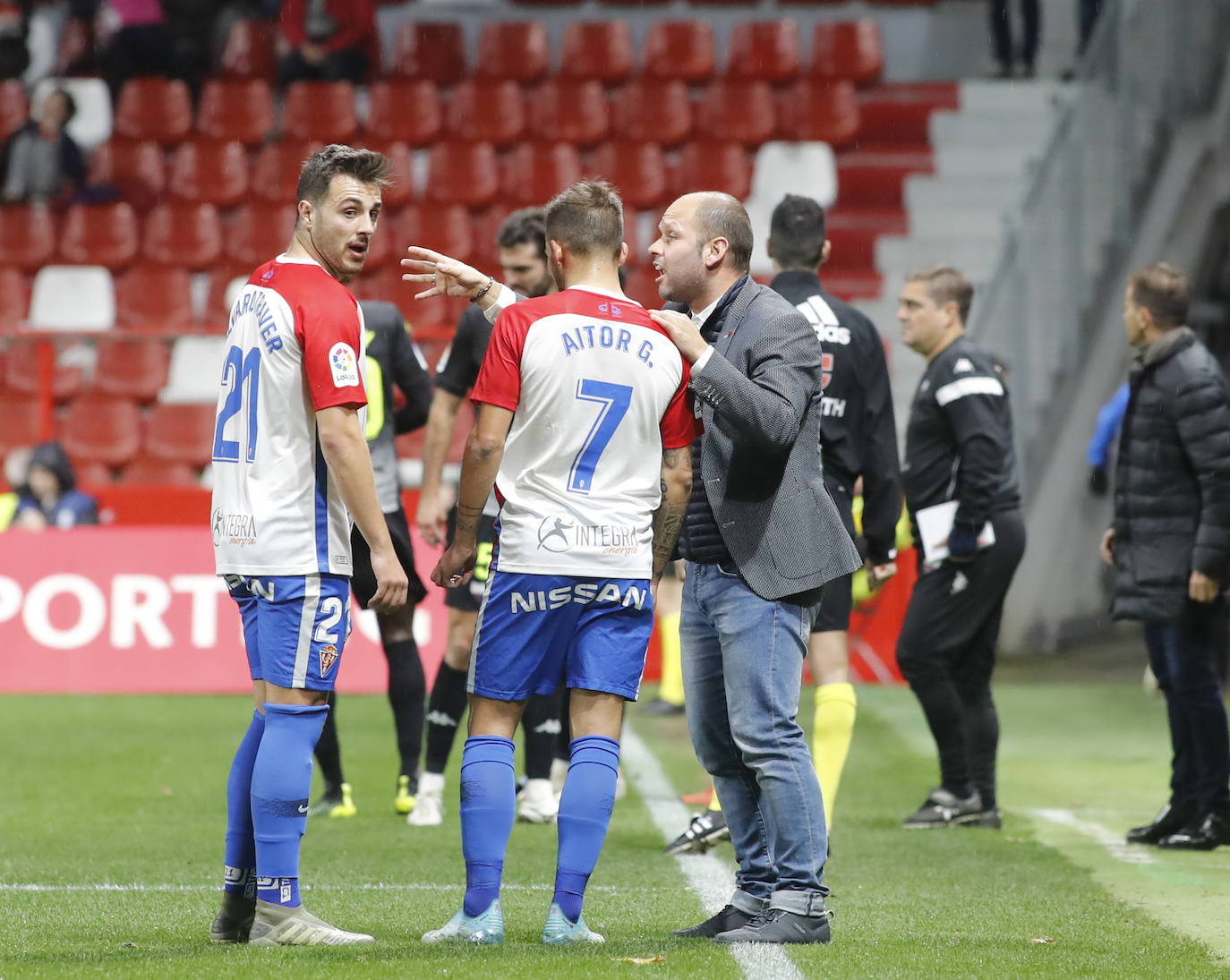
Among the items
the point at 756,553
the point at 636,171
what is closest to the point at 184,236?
the point at 636,171

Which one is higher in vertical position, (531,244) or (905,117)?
(905,117)

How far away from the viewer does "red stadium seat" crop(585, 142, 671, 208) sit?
1501cm

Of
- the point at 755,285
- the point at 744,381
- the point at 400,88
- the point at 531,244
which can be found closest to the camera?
the point at 744,381

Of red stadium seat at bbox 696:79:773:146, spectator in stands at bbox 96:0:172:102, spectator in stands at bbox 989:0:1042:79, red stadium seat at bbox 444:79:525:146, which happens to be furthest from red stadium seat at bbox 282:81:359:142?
spectator in stands at bbox 989:0:1042:79

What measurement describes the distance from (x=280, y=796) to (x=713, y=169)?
458 inches

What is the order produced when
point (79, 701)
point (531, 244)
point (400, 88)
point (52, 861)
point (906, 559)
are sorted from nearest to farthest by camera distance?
point (52, 861)
point (531, 244)
point (79, 701)
point (906, 559)
point (400, 88)

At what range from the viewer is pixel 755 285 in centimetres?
445

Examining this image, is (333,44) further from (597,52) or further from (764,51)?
(764,51)

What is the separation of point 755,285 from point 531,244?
7.27ft

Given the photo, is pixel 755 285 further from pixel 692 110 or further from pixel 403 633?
pixel 692 110

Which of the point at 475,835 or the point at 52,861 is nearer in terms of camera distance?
the point at 475,835

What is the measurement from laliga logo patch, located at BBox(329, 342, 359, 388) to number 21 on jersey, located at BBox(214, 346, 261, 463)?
21 centimetres

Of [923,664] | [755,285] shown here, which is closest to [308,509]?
[755,285]

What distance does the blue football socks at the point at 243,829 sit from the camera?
14.0 feet
